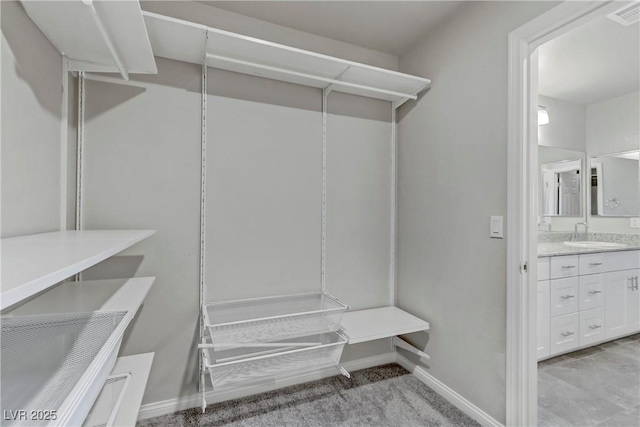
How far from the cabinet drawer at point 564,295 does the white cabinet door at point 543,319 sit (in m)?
0.07

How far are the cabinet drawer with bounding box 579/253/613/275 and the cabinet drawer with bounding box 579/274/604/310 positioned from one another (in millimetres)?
53

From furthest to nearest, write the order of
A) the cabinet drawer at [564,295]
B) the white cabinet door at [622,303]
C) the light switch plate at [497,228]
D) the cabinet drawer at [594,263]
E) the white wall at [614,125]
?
1. the white wall at [614,125]
2. the white cabinet door at [622,303]
3. the cabinet drawer at [594,263]
4. the cabinet drawer at [564,295]
5. the light switch plate at [497,228]

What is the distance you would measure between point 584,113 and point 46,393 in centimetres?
469

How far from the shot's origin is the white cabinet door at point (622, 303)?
9.16 ft

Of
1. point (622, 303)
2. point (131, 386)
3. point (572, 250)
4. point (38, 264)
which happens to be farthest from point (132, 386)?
point (622, 303)

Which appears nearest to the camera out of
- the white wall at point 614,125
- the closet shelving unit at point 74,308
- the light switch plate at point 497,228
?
the closet shelving unit at point 74,308

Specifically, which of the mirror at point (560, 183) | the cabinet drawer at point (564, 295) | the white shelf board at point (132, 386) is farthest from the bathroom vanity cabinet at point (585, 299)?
the white shelf board at point (132, 386)

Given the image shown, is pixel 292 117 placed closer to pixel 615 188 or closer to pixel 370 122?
pixel 370 122

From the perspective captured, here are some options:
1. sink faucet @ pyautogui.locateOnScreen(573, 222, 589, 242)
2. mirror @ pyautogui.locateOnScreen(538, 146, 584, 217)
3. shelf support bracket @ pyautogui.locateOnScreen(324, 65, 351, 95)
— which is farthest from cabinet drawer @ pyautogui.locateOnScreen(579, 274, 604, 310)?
shelf support bracket @ pyautogui.locateOnScreen(324, 65, 351, 95)

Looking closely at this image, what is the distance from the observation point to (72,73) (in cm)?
157

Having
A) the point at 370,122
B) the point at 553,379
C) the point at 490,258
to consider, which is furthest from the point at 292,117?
the point at 553,379

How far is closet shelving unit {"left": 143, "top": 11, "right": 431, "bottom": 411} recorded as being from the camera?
1.58m

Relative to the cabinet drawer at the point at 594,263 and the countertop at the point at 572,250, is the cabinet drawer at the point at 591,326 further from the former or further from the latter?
the countertop at the point at 572,250

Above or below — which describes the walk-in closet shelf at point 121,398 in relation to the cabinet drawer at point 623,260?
below
